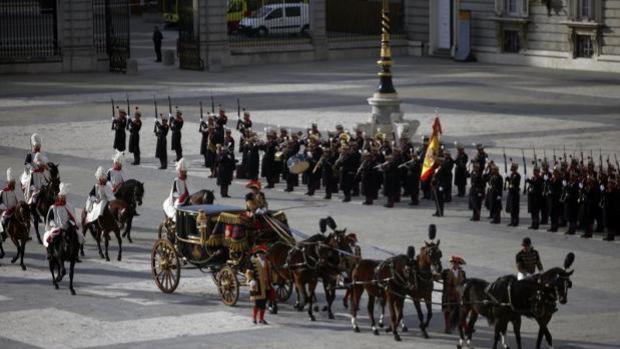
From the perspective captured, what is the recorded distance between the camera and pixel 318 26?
197 feet

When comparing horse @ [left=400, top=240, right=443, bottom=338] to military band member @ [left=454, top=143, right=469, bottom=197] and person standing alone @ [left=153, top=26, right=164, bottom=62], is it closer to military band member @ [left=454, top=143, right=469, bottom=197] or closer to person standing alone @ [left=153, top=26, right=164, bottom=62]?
military band member @ [left=454, top=143, right=469, bottom=197]

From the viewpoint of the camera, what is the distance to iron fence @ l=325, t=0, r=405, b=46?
62.2 m

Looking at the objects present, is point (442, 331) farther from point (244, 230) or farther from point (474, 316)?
point (244, 230)

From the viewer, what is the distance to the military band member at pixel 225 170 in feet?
106

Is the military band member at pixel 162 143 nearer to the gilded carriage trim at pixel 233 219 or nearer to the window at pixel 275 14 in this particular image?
the gilded carriage trim at pixel 233 219

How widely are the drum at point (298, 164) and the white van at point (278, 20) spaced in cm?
3168

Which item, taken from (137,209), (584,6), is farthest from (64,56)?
(137,209)

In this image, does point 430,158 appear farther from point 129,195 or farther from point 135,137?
point 135,137

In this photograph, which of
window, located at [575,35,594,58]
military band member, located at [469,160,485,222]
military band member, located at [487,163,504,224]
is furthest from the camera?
window, located at [575,35,594,58]

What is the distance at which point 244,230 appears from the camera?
73.5ft

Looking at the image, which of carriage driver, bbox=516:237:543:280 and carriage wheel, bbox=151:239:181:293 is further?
carriage wheel, bbox=151:239:181:293

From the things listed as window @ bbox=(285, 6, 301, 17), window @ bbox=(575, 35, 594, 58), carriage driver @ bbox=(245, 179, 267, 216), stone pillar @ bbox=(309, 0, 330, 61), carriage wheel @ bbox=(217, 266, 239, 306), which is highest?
window @ bbox=(285, 6, 301, 17)

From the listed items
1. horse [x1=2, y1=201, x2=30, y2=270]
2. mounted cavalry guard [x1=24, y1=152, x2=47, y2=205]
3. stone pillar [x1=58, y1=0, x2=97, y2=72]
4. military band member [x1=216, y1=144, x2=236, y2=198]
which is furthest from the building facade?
horse [x1=2, y1=201, x2=30, y2=270]

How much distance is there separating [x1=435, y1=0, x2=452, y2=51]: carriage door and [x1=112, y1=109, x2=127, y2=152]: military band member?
24873 millimetres
